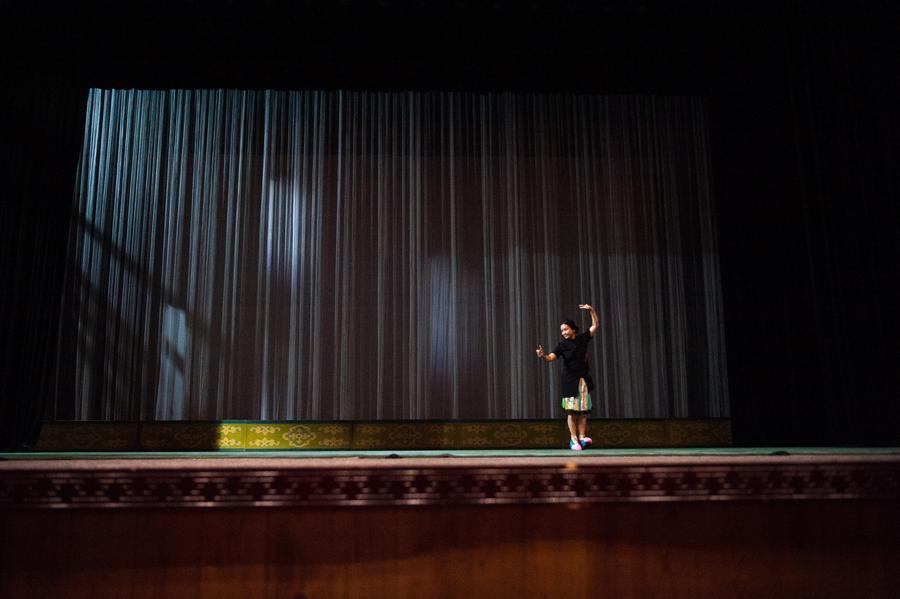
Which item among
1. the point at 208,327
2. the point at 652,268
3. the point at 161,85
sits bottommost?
the point at 208,327

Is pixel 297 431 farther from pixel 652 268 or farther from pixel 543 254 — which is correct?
pixel 652 268

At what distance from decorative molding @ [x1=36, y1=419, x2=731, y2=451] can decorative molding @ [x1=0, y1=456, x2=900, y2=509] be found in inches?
235

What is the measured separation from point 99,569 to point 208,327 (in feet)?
21.6

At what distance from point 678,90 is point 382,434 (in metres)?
4.75

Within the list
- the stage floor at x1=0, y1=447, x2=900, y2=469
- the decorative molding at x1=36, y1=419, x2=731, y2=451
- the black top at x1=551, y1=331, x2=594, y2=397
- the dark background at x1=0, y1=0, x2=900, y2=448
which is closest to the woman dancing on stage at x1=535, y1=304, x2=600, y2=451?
the black top at x1=551, y1=331, x2=594, y2=397

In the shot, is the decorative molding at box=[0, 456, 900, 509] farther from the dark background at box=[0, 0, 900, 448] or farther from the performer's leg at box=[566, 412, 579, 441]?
the dark background at box=[0, 0, 900, 448]

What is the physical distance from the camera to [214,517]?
220 cm

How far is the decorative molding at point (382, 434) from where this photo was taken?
8.04m

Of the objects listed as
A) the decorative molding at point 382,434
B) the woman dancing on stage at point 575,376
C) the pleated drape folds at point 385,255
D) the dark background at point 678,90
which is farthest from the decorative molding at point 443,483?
the pleated drape folds at point 385,255

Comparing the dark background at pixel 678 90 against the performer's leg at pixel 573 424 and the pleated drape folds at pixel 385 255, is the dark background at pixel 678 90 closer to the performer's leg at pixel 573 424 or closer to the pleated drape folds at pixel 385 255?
the pleated drape folds at pixel 385 255

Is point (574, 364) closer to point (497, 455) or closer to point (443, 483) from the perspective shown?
point (497, 455)

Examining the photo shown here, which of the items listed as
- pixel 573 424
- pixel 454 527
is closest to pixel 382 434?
pixel 573 424

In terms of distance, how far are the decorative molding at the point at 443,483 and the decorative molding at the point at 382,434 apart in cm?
596

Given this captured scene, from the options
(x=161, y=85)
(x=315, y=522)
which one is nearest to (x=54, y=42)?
(x=161, y=85)
